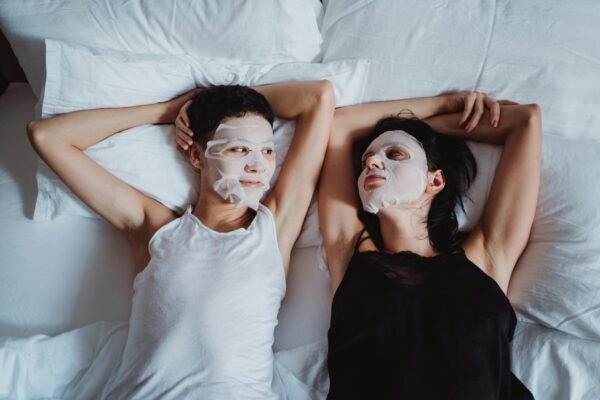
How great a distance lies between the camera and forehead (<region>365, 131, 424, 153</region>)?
1.16m

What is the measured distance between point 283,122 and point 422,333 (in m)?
0.72

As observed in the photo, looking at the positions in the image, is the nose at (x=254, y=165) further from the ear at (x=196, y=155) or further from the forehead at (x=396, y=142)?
the forehead at (x=396, y=142)

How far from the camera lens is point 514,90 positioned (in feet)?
4.26

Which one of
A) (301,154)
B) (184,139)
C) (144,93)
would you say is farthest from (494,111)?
(144,93)

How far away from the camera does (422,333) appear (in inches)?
39.2

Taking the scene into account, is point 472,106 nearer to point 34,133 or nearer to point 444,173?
point 444,173

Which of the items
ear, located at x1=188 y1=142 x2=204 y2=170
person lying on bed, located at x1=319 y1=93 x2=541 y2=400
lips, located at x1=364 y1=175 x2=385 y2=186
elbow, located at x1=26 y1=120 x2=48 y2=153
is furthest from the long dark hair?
elbow, located at x1=26 y1=120 x2=48 y2=153

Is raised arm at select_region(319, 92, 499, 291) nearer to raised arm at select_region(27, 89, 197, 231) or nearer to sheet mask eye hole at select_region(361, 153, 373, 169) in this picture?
sheet mask eye hole at select_region(361, 153, 373, 169)

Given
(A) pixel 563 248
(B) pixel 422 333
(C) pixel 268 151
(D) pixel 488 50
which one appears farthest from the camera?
(D) pixel 488 50

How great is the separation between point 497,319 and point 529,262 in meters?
0.22

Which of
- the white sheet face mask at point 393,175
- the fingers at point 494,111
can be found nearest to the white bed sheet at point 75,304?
the white sheet face mask at point 393,175

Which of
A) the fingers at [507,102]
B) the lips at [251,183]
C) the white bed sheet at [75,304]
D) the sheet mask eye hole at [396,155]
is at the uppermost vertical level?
the fingers at [507,102]

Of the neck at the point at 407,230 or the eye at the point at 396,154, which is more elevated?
the eye at the point at 396,154

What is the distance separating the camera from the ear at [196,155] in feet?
4.09
